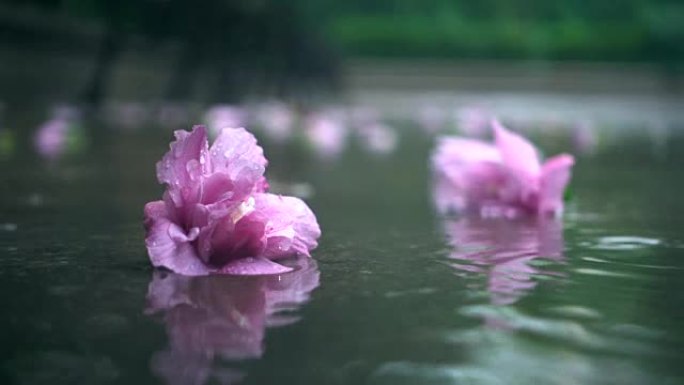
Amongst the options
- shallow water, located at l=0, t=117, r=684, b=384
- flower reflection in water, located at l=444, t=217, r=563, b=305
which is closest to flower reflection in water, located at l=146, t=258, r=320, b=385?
shallow water, located at l=0, t=117, r=684, b=384

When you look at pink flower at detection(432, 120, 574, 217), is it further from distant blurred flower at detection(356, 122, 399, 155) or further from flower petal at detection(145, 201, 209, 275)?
distant blurred flower at detection(356, 122, 399, 155)

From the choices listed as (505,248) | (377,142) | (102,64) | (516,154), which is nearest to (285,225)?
(505,248)

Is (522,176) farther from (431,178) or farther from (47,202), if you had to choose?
(431,178)

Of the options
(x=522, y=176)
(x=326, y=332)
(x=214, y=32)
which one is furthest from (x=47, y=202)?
(x=214, y=32)

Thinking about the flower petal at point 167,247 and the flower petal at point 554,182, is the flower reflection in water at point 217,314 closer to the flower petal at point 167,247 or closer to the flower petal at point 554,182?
the flower petal at point 167,247

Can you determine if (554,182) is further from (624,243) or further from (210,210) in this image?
(210,210)
